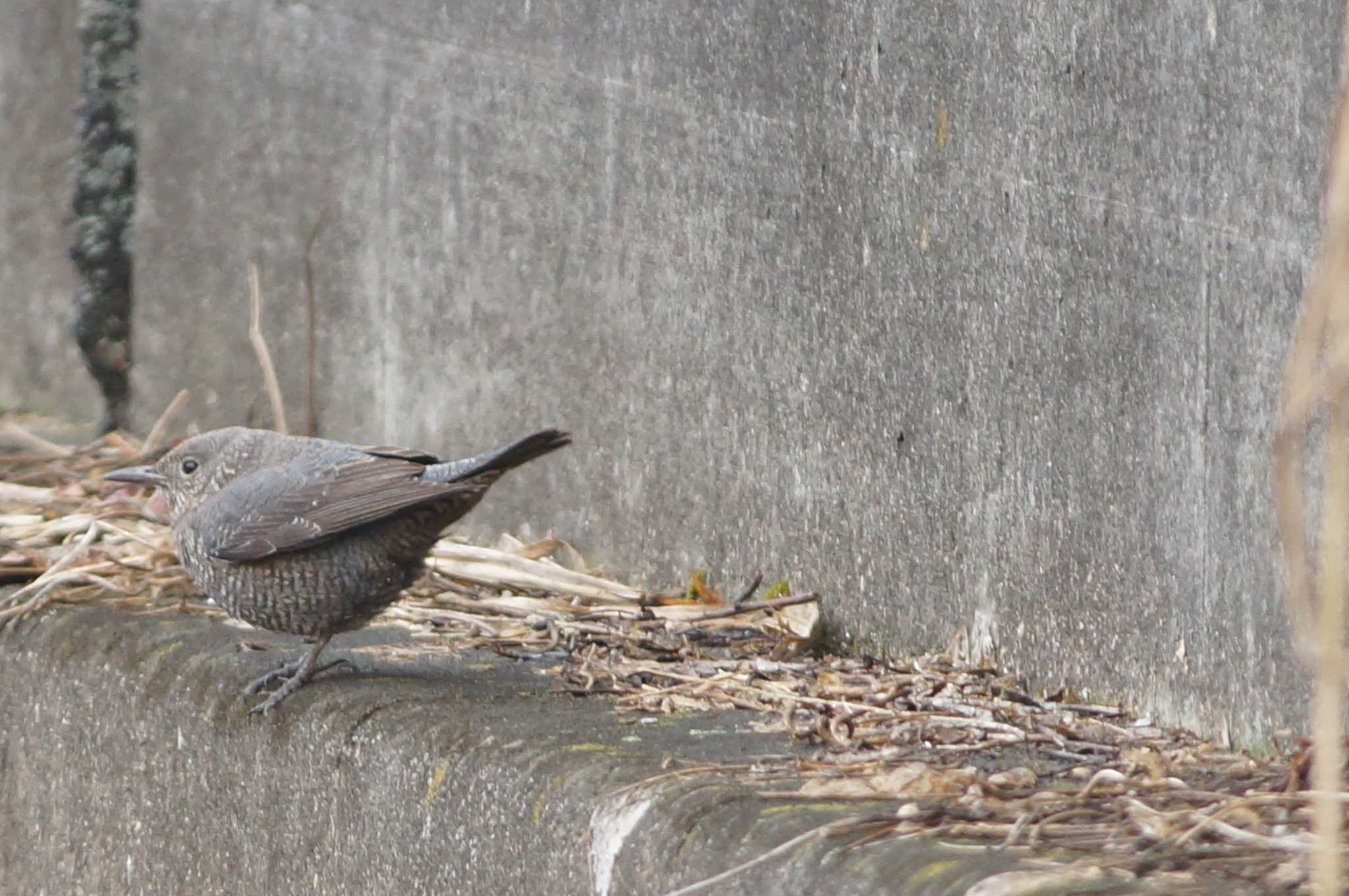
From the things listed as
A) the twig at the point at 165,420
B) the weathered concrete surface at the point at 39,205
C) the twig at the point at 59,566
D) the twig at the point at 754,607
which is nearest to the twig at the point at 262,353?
the twig at the point at 165,420

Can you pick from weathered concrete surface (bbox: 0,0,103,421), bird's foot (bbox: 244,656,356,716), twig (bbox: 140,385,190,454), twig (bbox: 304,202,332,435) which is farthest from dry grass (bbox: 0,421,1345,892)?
weathered concrete surface (bbox: 0,0,103,421)

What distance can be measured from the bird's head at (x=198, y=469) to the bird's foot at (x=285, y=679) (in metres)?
0.56

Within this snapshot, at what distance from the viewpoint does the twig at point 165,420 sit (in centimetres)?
536

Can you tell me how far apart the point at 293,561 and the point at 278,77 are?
182 cm

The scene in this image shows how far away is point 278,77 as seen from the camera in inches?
199

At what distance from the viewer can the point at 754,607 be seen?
3674mm

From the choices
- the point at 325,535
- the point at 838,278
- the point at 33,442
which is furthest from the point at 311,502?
the point at 33,442

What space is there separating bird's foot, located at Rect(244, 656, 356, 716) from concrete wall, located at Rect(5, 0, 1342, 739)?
785 millimetres

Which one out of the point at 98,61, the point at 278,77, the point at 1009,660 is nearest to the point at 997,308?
the point at 1009,660

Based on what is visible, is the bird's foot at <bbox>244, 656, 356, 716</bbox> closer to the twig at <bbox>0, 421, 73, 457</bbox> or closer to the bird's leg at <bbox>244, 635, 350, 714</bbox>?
the bird's leg at <bbox>244, 635, 350, 714</bbox>

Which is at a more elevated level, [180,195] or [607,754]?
[180,195]

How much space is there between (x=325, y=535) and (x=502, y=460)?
446mm

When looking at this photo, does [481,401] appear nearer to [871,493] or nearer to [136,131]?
[871,493]

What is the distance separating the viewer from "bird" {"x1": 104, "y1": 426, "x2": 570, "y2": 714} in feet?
12.2
